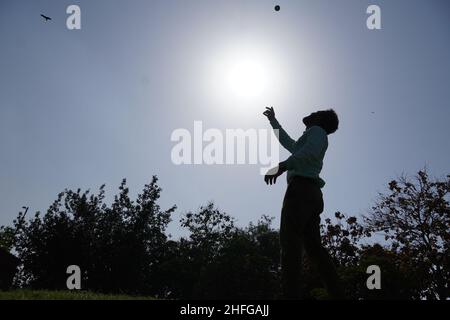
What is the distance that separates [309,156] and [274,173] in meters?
0.50

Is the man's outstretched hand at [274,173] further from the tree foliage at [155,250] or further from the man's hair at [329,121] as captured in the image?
the tree foliage at [155,250]

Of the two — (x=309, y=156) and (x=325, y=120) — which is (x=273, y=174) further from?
(x=325, y=120)

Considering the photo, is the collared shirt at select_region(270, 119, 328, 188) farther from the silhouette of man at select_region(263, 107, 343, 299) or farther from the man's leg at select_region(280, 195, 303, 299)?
the man's leg at select_region(280, 195, 303, 299)

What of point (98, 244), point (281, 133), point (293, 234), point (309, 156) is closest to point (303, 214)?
point (293, 234)

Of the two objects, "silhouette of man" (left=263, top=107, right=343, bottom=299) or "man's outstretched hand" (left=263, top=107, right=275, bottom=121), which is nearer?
"silhouette of man" (left=263, top=107, right=343, bottom=299)

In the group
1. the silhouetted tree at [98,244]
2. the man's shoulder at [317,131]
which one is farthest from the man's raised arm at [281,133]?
the silhouetted tree at [98,244]

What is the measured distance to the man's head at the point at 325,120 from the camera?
5.07 metres

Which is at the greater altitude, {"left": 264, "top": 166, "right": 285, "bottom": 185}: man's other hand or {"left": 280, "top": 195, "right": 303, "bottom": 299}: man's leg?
{"left": 264, "top": 166, "right": 285, "bottom": 185}: man's other hand

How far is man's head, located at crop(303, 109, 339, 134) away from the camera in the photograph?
5066 millimetres

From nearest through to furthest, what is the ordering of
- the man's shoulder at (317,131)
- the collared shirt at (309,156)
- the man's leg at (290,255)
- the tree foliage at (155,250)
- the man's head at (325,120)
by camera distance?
1. the man's leg at (290,255)
2. the collared shirt at (309,156)
3. the man's shoulder at (317,131)
4. the man's head at (325,120)
5. the tree foliage at (155,250)

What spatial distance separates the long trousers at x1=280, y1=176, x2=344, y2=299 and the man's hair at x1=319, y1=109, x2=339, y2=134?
98cm

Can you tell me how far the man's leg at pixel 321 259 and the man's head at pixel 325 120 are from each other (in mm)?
1375

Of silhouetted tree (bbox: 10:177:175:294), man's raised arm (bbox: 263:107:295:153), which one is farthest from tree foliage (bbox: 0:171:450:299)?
man's raised arm (bbox: 263:107:295:153)
